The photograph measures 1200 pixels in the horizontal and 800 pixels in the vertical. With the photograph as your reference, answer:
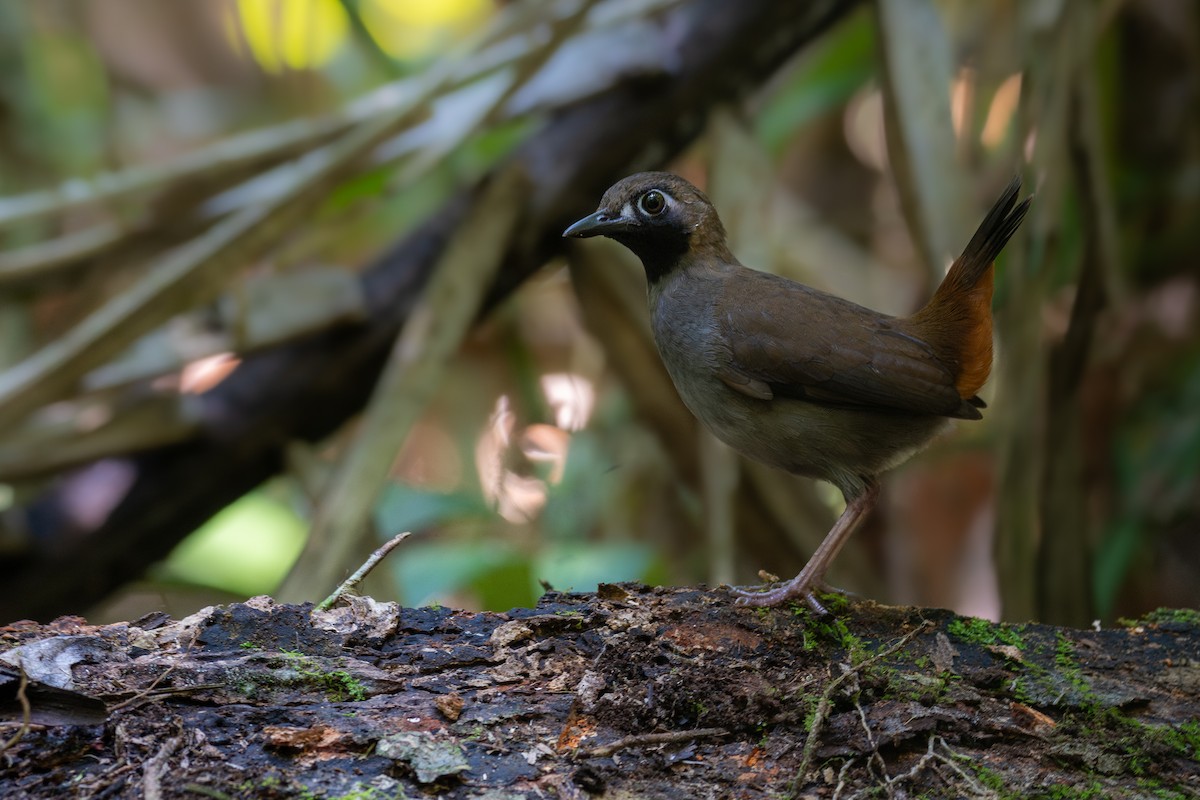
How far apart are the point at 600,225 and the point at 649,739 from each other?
186cm

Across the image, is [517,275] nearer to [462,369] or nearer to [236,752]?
[462,369]

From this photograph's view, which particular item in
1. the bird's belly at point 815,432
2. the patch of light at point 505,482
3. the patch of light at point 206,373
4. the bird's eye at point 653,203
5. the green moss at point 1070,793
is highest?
the patch of light at point 206,373

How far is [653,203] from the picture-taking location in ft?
11.9

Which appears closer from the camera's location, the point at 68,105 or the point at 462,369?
the point at 68,105

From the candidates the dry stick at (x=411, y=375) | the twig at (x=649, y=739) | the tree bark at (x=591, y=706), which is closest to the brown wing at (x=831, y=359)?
the tree bark at (x=591, y=706)

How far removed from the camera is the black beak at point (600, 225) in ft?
11.6

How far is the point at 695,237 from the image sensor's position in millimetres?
3756

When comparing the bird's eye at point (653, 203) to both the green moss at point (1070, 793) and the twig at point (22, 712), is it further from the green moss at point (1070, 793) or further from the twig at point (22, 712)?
the twig at point (22, 712)

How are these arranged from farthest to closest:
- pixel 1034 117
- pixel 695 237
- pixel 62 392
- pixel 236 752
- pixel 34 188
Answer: pixel 34 188, pixel 1034 117, pixel 62 392, pixel 695 237, pixel 236 752

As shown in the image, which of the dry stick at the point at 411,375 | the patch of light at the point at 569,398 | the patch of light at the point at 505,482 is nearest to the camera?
the dry stick at the point at 411,375

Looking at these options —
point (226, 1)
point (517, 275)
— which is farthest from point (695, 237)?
point (226, 1)

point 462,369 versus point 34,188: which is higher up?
point 34,188

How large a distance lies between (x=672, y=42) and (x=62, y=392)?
3.11m

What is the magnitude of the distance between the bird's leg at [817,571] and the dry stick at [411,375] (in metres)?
1.57
